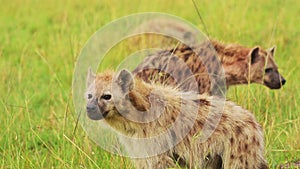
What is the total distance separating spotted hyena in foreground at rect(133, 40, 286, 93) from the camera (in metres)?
6.02

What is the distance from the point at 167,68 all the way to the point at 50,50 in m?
3.16

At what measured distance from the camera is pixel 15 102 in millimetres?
6812

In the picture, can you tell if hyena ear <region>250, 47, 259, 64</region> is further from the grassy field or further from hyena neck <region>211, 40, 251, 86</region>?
the grassy field

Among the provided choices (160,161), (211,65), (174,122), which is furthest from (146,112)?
(211,65)

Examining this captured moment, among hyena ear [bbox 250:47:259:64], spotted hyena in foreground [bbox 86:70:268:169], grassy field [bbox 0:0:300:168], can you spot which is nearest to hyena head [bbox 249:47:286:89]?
hyena ear [bbox 250:47:259:64]

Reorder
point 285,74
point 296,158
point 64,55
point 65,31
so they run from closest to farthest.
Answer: point 296,158 → point 285,74 → point 64,55 → point 65,31

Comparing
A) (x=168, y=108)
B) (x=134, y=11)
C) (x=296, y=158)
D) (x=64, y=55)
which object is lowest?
(x=296, y=158)

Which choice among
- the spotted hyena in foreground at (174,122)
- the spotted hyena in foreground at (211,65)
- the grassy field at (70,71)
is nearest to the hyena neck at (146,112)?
the spotted hyena in foreground at (174,122)

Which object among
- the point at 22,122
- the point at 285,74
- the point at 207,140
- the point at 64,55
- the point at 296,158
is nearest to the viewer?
the point at 207,140

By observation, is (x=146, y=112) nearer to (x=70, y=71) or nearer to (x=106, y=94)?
(x=106, y=94)

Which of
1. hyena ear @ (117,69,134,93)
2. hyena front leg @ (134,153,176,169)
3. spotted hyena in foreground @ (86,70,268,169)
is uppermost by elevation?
hyena ear @ (117,69,134,93)

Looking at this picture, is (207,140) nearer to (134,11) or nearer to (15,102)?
(15,102)

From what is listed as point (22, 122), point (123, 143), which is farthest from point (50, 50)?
point (123, 143)

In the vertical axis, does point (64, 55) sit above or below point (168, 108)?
above
